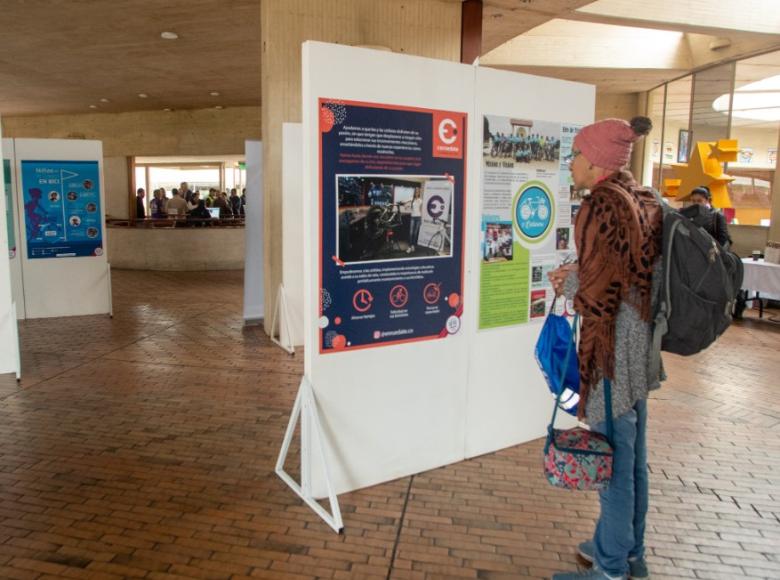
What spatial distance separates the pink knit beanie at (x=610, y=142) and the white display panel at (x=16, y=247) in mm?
7663

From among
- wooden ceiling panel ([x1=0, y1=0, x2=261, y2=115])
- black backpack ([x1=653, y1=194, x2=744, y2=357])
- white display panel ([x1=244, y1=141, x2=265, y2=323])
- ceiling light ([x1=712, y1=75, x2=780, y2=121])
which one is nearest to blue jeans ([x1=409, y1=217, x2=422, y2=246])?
black backpack ([x1=653, y1=194, x2=744, y2=357])

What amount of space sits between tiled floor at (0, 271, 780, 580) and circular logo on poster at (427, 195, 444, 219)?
5.04 feet

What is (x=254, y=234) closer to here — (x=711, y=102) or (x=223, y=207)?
(x=223, y=207)

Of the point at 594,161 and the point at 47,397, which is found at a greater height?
the point at 594,161

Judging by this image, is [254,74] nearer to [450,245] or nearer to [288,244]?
[288,244]

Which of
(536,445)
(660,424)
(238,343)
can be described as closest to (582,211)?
(536,445)

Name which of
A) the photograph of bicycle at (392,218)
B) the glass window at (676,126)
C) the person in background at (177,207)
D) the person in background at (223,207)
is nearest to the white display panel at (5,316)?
the photograph of bicycle at (392,218)

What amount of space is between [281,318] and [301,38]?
10.3ft

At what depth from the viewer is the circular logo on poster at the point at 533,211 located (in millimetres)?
3678

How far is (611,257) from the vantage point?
2.24 meters

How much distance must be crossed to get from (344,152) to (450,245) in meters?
0.83

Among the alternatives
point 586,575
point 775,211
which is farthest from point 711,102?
point 586,575

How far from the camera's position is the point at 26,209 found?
308 inches

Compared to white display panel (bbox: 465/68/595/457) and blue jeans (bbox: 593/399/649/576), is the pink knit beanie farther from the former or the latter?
white display panel (bbox: 465/68/595/457)
